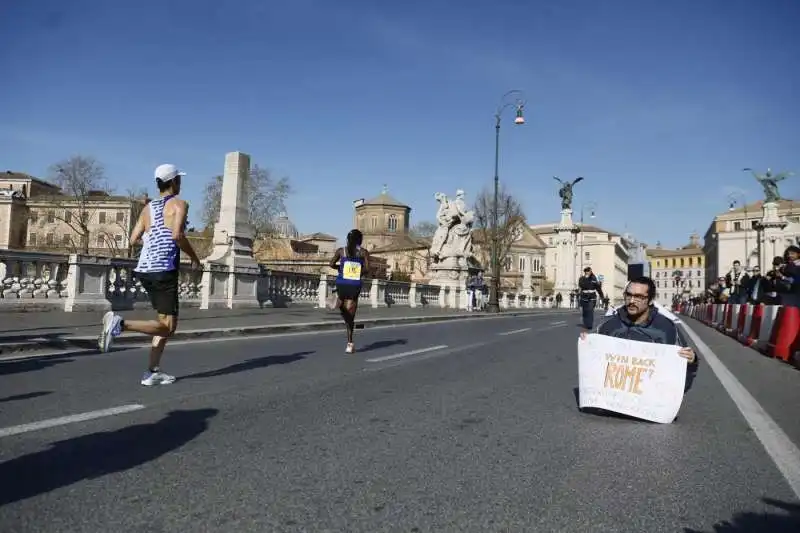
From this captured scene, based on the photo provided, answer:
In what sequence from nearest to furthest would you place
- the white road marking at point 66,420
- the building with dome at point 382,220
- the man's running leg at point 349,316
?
the white road marking at point 66,420 → the man's running leg at point 349,316 → the building with dome at point 382,220

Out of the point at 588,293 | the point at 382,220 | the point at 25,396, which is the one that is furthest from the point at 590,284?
the point at 382,220

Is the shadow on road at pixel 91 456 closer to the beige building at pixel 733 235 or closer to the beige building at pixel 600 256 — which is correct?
the beige building at pixel 733 235

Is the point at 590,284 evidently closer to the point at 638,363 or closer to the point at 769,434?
the point at 638,363

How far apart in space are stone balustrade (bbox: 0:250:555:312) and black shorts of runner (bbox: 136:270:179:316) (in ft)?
32.5

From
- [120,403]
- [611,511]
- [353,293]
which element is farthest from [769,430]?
[353,293]

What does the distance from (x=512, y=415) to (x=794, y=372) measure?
6712 mm

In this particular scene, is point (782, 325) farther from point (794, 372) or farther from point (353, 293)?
point (353, 293)

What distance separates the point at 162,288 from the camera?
6.15 metres

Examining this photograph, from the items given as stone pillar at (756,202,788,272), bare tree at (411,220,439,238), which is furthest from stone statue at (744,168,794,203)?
bare tree at (411,220,439,238)

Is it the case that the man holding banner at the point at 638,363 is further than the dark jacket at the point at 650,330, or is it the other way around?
the dark jacket at the point at 650,330

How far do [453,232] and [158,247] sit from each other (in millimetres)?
31713

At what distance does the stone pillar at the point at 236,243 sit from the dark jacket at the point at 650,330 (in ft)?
51.1

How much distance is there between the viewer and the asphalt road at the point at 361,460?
2.77 m

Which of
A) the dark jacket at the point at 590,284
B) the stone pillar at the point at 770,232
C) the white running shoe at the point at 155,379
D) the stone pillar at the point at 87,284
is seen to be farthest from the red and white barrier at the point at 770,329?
the stone pillar at the point at 770,232
